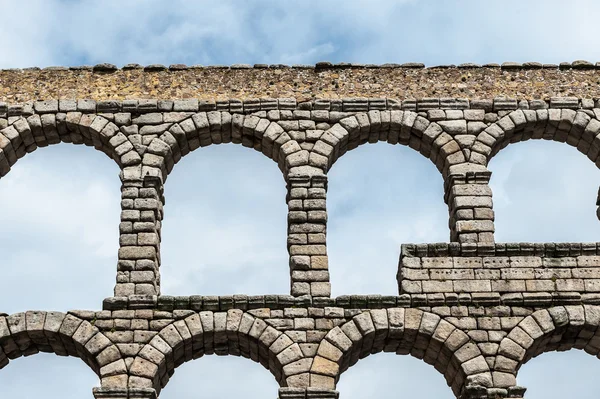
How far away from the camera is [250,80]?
865 inches

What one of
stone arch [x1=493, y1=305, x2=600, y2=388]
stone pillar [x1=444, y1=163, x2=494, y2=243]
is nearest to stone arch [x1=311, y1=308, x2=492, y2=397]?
stone arch [x1=493, y1=305, x2=600, y2=388]

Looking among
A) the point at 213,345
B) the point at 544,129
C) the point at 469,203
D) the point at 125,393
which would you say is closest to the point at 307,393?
the point at 213,345

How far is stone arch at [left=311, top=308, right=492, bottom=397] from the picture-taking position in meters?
18.8

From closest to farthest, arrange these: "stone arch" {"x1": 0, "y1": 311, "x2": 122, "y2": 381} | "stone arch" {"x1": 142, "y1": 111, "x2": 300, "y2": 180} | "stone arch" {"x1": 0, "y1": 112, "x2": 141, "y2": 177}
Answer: "stone arch" {"x1": 0, "y1": 311, "x2": 122, "y2": 381}
"stone arch" {"x1": 142, "y1": 111, "x2": 300, "y2": 180}
"stone arch" {"x1": 0, "y1": 112, "x2": 141, "y2": 177}

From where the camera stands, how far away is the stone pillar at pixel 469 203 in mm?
20109

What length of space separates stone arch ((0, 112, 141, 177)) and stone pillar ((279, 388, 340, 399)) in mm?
4991

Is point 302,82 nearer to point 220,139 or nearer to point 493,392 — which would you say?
point 220,139

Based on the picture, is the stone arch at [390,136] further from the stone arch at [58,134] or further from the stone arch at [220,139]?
the stone arch at [58,134]

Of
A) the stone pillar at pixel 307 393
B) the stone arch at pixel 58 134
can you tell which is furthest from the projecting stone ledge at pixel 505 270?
the stone arch at pixel 58 134

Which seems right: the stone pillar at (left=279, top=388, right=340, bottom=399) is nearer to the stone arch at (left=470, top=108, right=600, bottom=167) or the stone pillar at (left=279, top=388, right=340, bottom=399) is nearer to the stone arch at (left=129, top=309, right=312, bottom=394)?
the stone arch at (left=129, top=309, right=312, bottom=394)

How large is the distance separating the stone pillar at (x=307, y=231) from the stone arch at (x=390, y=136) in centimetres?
40

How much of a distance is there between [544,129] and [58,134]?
26.6 feet

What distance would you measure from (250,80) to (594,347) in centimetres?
721

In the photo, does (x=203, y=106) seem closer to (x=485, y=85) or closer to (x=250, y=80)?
(x=250, y=80)
